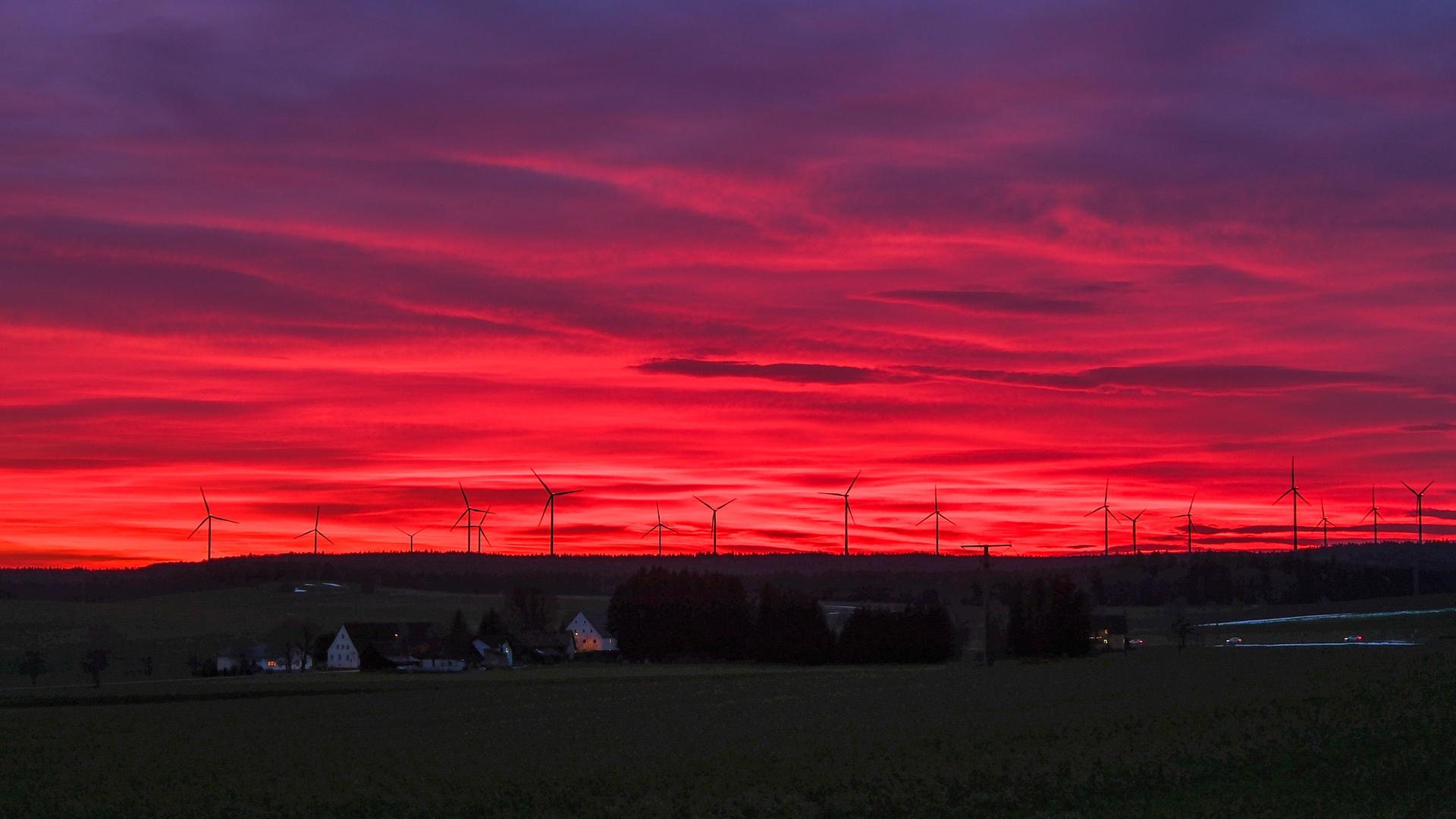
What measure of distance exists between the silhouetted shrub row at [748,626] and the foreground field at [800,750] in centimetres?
4522

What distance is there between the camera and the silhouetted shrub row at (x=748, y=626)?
408 feet

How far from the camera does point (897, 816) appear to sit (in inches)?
1258

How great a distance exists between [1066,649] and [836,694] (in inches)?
2219

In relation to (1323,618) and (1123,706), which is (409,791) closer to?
(1123,706)

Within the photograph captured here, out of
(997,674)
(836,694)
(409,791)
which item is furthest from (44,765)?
(997,674)

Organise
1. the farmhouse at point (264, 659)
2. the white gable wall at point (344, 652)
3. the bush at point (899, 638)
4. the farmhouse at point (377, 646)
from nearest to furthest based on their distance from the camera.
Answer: the bush at point (899, 638), the farmhouse at point (264, 659), the farmhouse at point (377, 646), the white gable wall at point (344, 652)

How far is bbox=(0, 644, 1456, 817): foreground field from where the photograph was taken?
111 ft

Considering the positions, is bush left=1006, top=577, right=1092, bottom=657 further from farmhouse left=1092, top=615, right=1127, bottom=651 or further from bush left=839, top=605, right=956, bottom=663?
farmhouse left=1092, top=615, right=1127, bottom=651

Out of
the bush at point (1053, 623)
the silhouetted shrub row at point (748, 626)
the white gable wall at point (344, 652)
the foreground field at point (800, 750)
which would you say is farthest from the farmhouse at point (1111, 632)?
the white gable wall at point (344, 652)

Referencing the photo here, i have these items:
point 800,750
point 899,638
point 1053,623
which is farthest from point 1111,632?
point 800,750

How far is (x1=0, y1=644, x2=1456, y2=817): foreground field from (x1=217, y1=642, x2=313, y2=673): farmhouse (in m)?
68.3

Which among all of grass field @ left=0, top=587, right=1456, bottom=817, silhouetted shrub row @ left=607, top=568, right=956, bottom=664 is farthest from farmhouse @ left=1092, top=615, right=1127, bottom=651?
grass field @ left=0, top=587, right=1456, bottom=817

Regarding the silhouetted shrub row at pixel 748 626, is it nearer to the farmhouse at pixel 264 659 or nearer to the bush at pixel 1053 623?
the bush at pixel 1053 623

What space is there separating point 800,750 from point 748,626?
8928 cm
